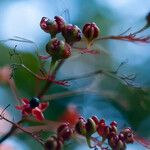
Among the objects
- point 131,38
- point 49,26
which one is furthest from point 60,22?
point 131,38

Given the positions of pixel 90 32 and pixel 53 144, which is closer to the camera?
pixel 53 144

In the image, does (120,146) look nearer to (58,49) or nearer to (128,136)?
(128,136)

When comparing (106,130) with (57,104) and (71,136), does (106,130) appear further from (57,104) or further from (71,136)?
(57,104)

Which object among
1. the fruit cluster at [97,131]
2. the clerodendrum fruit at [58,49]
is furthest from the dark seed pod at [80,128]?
the clerodendrum fruit at [58,49]

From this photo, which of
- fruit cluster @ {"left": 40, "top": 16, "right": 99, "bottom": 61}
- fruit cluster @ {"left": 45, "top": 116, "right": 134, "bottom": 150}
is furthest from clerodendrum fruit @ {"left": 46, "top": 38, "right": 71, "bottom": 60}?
fruit cluster @ {"left": 45, "top": 116, "right": 134, "bottom": 150}

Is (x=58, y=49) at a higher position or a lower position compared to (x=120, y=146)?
higher

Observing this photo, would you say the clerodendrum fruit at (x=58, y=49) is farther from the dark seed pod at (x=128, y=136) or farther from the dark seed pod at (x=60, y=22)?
the dark seed pod at (x=128, y=136)

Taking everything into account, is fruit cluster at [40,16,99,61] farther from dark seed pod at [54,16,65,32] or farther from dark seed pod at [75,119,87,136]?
dark seed pod at [75,119,87,136]

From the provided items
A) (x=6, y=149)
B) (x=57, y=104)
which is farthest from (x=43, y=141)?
(x=57, y=104)
